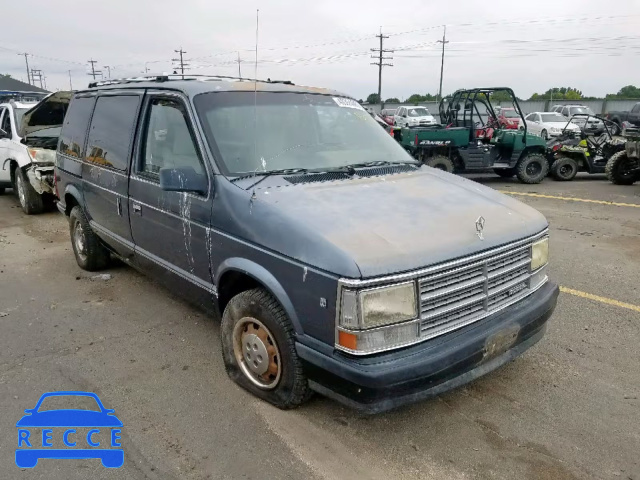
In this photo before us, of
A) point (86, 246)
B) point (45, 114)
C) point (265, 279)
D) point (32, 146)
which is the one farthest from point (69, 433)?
point (45, 114)

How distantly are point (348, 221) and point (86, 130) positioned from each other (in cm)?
360

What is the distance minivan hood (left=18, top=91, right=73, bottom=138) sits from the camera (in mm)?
8836

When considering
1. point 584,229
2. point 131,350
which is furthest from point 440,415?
point 584,229

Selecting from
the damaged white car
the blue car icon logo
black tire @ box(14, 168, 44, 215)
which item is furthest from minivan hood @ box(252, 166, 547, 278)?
black tire @ box(14, 168, 44, 215)

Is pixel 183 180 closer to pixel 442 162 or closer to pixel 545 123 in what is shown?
pixel 442 162

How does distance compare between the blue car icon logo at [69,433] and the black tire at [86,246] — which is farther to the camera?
the black tire at [86,246]

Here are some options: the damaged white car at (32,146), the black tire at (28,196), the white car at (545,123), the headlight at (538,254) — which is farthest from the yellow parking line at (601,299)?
the white car at (545,123)

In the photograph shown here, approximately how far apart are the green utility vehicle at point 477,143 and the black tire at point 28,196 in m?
7.92

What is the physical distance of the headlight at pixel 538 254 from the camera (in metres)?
3.20

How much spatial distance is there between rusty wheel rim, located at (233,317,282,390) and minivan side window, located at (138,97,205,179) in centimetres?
104

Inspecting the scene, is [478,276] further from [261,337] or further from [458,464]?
[261,337]

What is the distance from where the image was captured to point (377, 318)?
8.15ft

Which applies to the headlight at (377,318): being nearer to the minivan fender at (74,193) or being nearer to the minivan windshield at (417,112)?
the minivan fender at (74,193)

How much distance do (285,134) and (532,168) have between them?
426 inches
